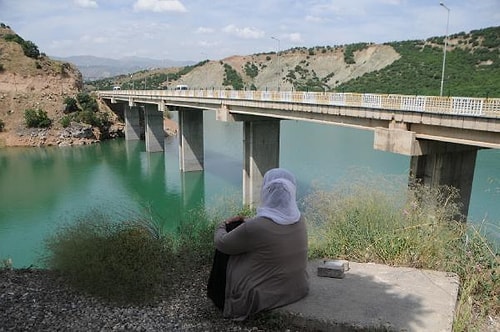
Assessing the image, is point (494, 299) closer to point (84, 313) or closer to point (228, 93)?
point (84, 313)

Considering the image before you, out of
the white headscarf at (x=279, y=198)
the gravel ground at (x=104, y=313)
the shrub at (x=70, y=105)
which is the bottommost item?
the shrub at (x=70, y=105)

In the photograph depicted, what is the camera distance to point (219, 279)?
3.95 metres

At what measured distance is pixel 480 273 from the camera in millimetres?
4531

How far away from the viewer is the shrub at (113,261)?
461cm

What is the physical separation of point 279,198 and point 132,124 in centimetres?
4642

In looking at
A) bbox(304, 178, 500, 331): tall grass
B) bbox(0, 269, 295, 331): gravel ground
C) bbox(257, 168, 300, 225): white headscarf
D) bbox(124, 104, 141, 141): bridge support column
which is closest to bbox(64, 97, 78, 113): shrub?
Result: bbox(124, 104, 141, 141): bridge support column

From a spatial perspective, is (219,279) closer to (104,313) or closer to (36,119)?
(104,313)

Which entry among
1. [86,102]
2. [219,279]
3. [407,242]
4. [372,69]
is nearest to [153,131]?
[86,102]

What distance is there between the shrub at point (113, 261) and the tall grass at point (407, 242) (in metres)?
2.17

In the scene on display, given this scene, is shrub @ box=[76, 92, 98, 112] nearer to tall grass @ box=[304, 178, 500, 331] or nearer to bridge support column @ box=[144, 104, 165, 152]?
bridge support column @ box=[144, 104, 165, 152]

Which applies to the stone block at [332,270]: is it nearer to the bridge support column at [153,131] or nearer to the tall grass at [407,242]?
the tall grass at [407,242]

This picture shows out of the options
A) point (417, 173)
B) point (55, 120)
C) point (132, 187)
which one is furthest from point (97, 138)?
point (417, 173)

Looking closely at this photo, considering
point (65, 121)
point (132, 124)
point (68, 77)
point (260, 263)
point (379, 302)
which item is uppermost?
point (68, 77)

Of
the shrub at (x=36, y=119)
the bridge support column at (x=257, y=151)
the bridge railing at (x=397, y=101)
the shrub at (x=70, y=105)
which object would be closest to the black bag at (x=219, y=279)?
the bridge railing at (x=397, y=101)
